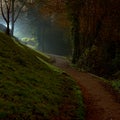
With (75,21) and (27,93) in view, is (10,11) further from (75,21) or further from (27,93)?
(27,93)

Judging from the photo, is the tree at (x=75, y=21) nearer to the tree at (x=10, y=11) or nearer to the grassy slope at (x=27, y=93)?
the tree at (x=10, y=11)

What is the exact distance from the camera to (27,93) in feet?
40.3

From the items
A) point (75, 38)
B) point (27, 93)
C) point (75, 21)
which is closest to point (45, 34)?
point (75, 38)

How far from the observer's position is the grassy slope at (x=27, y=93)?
10.4m

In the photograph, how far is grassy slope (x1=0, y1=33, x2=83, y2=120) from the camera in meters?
10.4

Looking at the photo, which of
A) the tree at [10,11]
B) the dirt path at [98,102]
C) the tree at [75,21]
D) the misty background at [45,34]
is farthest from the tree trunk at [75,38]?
the misty background at [45,34]

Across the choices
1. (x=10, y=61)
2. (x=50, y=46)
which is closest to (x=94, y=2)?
(x=10, y=61)

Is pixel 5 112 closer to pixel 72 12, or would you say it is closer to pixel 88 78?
pixel 88 78

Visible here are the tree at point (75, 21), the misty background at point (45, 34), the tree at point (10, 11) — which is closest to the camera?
the tree at point (10, 11)

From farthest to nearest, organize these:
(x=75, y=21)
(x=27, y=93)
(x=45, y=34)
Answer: (x=45, y=34)
(x=75, y=21)
(x=27, y=93)

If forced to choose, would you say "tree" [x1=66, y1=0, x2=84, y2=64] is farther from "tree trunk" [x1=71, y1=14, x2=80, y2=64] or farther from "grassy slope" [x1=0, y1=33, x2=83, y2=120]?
"grassy slope" [x1=0, y1=33, x2=83, y2=120]

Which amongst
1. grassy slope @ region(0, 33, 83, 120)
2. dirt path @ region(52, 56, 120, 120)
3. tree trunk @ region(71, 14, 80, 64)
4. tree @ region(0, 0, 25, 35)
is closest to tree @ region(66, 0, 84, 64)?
tree trunk @ region(71, 14, 80, 64)

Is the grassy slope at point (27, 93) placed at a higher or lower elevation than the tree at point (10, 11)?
lower

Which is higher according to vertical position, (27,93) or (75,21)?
(75,21)
